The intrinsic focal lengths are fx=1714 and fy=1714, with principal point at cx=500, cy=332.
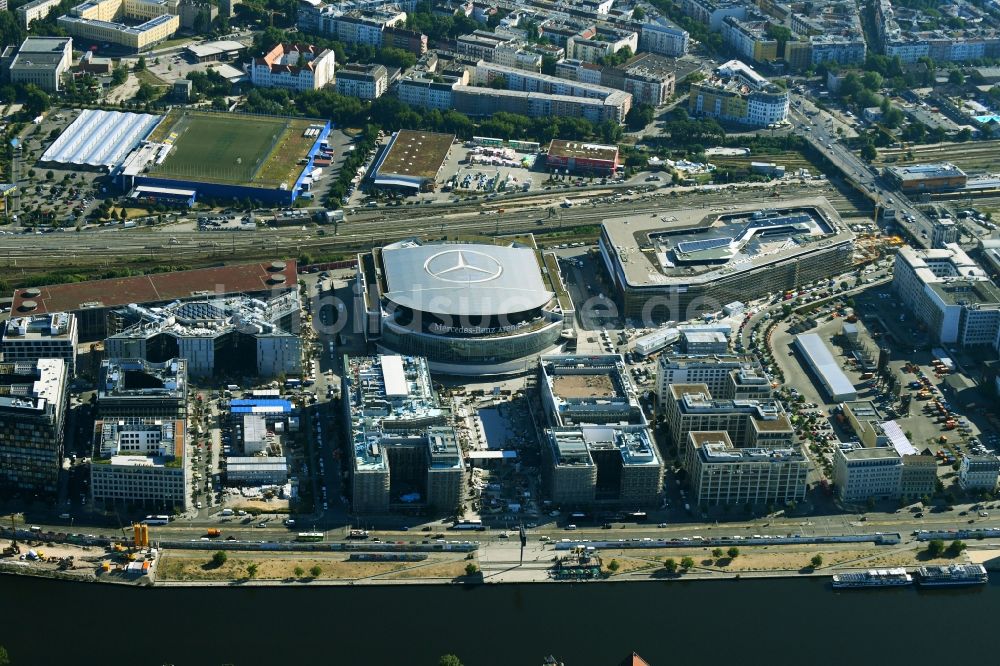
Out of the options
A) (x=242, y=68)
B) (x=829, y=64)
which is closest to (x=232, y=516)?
(x=242, y=68)

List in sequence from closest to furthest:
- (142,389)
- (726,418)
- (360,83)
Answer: (142,389) → (726,418) → (360,83)

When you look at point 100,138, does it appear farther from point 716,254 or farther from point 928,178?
point 928,178

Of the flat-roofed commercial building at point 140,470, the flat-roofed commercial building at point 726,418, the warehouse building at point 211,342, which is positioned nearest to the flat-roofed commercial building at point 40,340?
the warehouse building at point 211,342

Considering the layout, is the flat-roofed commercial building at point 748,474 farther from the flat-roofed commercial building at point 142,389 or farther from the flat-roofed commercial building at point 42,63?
the flat-roofed commercial building at point 42,63

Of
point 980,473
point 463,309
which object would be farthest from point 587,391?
point 980,473

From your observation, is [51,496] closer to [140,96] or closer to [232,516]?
[232,516]

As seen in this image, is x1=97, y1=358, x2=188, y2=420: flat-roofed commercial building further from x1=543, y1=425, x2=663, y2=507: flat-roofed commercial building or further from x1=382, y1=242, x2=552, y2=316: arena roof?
x1=543, y1=425, x2=663, y2=507: flat-roofed commercial building
